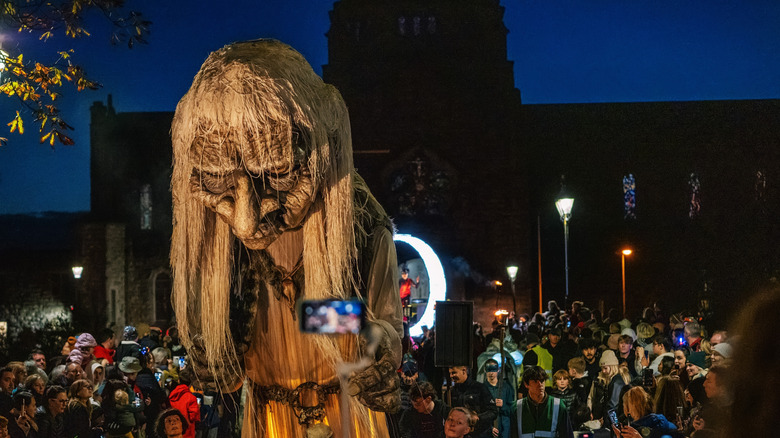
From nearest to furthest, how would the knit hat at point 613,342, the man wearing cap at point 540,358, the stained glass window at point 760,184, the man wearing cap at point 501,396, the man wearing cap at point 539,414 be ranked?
the man wearing cap at point 539,414 → the man wearing cap at point 501,396 → the knit hat at point 613,342 → the man wearing cap at point 540,358 → the stained glass window at point 760,184

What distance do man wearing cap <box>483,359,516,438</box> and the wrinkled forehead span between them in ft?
21.3

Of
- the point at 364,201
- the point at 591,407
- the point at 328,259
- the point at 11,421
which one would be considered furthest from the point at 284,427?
the point at 591,407

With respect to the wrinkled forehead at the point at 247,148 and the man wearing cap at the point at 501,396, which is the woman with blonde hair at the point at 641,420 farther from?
the wrinkled forehead at the point at 247,148

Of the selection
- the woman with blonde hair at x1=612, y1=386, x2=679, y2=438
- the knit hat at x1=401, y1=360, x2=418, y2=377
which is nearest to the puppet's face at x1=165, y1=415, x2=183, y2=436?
the knit hat at x1=401, y1=360, x2=418, y2=377

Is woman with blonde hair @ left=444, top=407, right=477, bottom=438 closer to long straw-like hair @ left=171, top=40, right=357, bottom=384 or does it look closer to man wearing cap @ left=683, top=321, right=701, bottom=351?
long straw-like hair @ left=171, top=40, right=357, bottom=384

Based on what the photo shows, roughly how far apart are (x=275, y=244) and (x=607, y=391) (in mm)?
7596

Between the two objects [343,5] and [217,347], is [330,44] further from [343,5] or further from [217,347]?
[217,347]

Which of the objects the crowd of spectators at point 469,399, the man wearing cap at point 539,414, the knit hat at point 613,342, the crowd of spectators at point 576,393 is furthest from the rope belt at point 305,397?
the knit hat at point 613,342

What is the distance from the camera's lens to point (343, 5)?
38.3 metres

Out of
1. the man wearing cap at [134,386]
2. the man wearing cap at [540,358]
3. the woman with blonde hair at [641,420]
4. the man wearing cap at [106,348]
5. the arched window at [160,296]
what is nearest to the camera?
the woman with blonde hair at [641,420]

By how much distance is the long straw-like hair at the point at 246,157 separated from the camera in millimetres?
2770

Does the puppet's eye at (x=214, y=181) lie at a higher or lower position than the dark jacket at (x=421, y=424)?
higher

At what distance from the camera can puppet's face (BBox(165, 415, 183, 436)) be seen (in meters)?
7.33

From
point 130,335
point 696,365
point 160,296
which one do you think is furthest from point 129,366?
point 160,296
